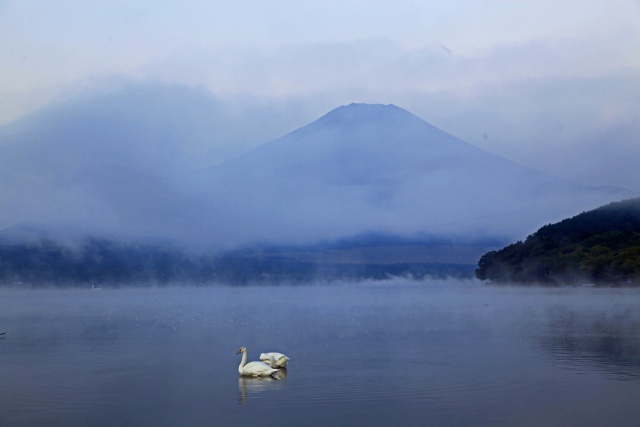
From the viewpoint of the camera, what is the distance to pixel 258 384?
20.8m

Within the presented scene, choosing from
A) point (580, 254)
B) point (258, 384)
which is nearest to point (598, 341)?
point (258, 384)

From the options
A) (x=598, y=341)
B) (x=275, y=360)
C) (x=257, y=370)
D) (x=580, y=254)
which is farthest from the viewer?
(x=580, y=254)

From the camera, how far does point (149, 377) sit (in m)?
22.3

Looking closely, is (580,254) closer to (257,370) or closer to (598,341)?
(598,341)

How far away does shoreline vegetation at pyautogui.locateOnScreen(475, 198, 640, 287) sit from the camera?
100312 millimetres

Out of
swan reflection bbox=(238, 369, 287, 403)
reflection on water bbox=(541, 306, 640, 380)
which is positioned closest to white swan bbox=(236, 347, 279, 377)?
swan reflection bbox=(238, 369, 287, 403)

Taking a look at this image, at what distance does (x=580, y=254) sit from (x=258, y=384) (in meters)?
93.3

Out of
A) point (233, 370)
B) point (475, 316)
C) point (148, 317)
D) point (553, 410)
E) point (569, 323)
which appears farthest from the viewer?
point (148, 317)

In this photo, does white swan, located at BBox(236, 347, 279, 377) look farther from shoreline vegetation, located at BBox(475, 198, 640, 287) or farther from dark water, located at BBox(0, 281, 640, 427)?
shoreline vegetation, located at BBox(475, 198, 640, 287)

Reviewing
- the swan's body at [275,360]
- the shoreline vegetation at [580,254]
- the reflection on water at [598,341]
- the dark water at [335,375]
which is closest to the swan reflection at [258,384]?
the dark water at [335,375]

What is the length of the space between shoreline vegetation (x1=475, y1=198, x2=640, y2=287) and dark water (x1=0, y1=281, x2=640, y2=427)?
64.1m

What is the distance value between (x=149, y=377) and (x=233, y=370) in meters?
2.36

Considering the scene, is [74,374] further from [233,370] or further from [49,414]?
[49,414]

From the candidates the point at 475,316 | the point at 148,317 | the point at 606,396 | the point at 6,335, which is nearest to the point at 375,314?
the point at 475,316
